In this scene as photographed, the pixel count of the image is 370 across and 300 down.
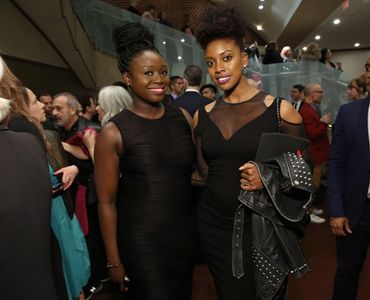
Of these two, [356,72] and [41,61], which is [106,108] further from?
[356,72]

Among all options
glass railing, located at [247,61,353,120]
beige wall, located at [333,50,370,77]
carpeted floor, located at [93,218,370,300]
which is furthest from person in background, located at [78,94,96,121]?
beige wall, located at [333,50,370,77]

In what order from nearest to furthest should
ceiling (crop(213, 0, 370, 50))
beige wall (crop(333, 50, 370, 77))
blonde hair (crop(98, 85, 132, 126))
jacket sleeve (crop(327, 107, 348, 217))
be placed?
jacket sleeve (crop(327, 107, 348, 217)), blonde hair (crop(98, 85, 132, 126)), ceiling (crop(213, 0, 370, 50)), beige wall (crop(333, 50, 370, 77))

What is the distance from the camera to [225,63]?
1.49 metres

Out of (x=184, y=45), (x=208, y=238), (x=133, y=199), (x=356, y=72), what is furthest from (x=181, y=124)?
(x=356, y=72)

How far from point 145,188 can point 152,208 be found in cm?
9

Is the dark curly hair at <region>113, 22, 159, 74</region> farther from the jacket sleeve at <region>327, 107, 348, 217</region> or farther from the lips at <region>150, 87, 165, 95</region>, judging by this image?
the jacket sleeve at <region>327, 107, 348, 217</region>

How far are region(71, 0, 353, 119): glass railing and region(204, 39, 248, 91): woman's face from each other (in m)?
5.38

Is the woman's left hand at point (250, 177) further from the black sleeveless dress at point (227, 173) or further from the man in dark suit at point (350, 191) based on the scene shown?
the man in dark suit at point (350, 191)

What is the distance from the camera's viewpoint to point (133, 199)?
1577 millimetres

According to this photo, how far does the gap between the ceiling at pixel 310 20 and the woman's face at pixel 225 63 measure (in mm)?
8418

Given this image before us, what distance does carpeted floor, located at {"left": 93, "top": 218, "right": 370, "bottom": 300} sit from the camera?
8.75ft

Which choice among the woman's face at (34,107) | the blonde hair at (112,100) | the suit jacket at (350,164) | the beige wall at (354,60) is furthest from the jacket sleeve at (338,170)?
the beige wall at (354,60)

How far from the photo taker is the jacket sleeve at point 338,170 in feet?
6.39

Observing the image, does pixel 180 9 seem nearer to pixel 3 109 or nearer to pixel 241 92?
pixel 241 92
